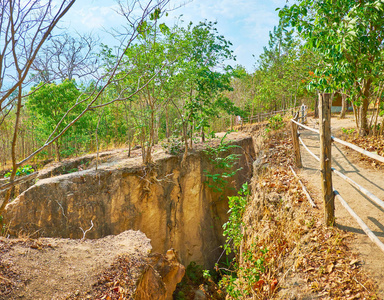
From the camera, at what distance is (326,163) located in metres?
3.25

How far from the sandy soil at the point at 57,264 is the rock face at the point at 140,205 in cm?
199

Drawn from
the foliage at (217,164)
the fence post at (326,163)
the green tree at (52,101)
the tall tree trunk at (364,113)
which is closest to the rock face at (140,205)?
the foliage at (217,164)

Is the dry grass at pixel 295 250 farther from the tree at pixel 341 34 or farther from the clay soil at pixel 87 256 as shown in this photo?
the tree at pixel 341 34

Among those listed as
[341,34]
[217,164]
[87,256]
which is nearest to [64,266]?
[87,256]

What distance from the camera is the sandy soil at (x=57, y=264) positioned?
3.06 metres

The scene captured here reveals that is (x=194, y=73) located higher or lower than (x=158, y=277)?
higher

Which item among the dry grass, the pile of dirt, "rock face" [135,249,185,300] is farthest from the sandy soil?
the dry grass

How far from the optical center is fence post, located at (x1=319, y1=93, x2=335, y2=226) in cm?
322

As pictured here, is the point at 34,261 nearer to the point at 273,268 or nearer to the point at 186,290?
the point at 273,268

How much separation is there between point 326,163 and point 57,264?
4.00 meters

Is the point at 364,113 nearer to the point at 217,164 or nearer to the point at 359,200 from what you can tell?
the point at 359,200

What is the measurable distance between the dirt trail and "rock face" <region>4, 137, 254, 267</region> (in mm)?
4800

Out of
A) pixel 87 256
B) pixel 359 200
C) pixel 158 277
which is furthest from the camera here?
pixel 158 277

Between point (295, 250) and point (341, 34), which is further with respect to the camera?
point (341, 34)
